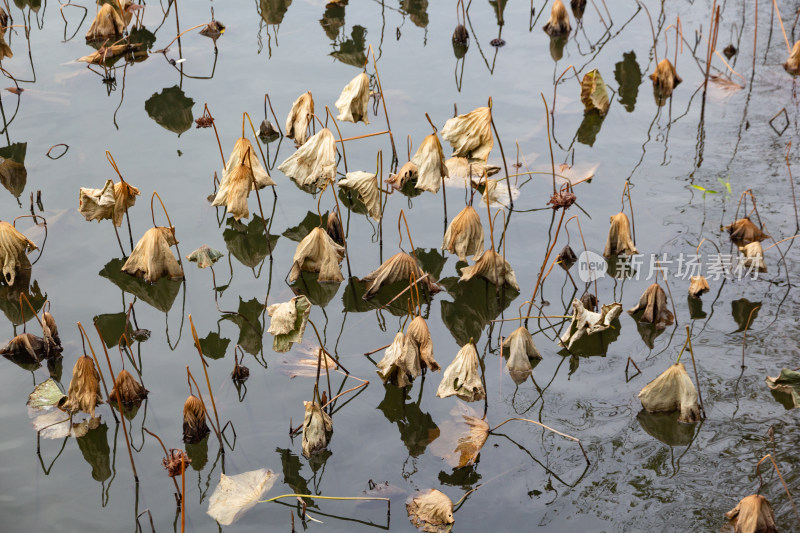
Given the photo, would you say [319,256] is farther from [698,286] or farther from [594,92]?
[594,92]

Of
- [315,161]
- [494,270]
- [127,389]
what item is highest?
[315,161]

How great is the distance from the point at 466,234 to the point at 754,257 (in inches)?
51.7

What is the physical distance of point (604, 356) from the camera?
3.18 m

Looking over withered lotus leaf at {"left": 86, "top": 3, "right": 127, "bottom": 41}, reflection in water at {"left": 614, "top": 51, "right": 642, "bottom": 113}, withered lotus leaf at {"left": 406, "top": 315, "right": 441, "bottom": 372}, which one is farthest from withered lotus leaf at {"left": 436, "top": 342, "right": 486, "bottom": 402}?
withered lotus leaf at {"left": 86, "top": 3, "right": 127, "bottom": 41}

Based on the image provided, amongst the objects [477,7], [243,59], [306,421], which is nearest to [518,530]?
[306,421]

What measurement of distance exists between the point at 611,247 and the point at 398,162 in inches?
52.7

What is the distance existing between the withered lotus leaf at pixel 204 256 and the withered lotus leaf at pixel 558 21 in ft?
10.8

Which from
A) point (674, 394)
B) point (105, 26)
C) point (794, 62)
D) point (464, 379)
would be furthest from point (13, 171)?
point (794, 62)

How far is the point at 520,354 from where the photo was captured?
3.03 m

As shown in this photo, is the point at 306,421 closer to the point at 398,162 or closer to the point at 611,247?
the point at 611,247

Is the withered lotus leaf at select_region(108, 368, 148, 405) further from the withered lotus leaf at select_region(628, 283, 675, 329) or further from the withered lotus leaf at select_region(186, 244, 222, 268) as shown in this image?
the withered lotus leaf at select_region(628, 283, 675, 329)

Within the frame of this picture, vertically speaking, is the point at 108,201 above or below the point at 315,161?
below

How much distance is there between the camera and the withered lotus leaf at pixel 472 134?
11.2ft

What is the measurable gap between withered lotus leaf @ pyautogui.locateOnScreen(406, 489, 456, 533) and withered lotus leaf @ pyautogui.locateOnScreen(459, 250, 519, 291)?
120 cm
